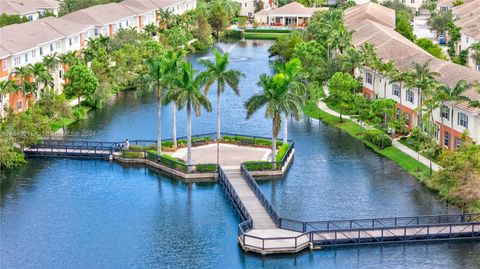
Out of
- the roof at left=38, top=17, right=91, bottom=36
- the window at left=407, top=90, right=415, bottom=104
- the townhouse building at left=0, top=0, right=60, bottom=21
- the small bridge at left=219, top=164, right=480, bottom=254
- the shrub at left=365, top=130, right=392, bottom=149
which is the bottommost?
the small bridge at left=219, top=164, right=480, bottom=254

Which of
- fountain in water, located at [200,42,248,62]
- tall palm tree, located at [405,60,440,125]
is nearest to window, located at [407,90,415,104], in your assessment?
tall palm tree, located at [405,60,440,125]

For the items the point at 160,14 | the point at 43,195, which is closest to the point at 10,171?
the point at 43,195

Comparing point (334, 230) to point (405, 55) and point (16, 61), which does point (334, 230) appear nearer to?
point (405, 55)

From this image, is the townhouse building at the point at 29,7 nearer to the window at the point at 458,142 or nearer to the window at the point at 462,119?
the window at the point at 462,119

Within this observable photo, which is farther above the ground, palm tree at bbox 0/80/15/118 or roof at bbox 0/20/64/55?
roof at bbox 0/20/64/55

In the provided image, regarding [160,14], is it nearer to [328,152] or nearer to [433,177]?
[328,152]

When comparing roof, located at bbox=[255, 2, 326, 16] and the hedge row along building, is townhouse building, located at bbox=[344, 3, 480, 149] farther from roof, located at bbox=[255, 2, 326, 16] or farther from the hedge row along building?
roof, located at bbox=[255, 2, 326, 16]

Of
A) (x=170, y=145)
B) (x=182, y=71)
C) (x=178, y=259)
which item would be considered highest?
(x=182, y=71)
